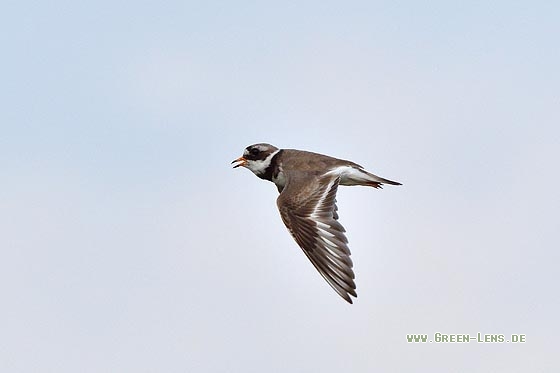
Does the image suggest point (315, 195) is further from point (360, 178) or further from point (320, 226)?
point (360, 178)

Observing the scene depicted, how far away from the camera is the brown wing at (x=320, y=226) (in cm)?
1756

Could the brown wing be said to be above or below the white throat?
below

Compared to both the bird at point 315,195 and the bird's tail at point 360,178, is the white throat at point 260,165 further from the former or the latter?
the bird's tail at point 360,178

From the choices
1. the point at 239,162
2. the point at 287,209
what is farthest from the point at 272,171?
the point at 287,209

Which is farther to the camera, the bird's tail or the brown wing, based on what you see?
the bird's tail

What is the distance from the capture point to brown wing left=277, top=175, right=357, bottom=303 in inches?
691

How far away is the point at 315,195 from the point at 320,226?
3.11 ft

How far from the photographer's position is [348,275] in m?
17.5

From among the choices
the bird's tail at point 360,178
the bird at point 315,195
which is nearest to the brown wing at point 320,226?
the bird at point 315,195

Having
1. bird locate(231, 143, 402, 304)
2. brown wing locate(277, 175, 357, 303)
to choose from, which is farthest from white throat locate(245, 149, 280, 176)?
brown wing locate(277, 175, 357, 303)

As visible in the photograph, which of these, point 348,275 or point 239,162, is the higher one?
point 239,162

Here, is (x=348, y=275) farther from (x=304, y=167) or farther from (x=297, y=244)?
(x=304, y=167)

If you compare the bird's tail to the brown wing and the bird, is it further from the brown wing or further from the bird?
the brown wing

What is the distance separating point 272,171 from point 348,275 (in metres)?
4.38
